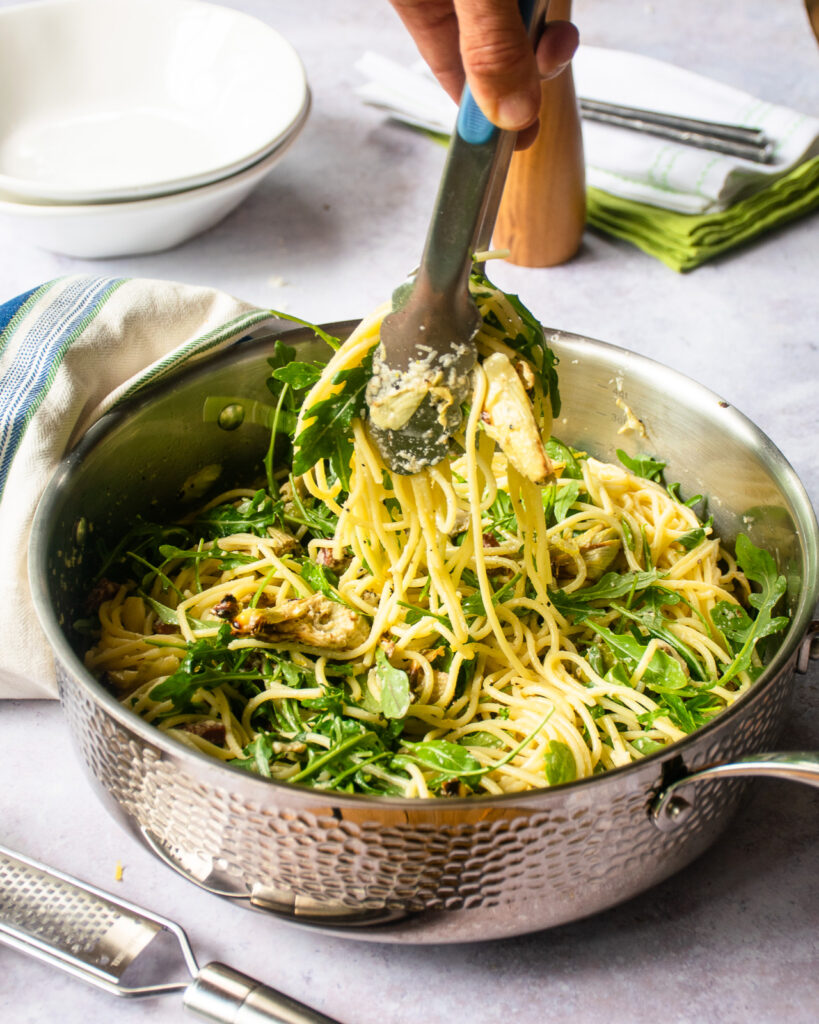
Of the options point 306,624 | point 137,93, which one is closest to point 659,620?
point 306,624

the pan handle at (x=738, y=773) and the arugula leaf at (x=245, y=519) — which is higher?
the pan handle at (x=738, y=773)

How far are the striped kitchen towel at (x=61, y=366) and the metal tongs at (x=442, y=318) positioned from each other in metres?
0.55

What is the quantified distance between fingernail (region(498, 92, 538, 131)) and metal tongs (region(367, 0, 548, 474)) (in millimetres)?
31

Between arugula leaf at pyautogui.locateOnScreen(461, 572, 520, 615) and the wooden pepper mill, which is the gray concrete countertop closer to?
the wooden pepper mill

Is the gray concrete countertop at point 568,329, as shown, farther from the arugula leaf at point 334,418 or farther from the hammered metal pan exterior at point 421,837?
the arugula leaf at point 334,418

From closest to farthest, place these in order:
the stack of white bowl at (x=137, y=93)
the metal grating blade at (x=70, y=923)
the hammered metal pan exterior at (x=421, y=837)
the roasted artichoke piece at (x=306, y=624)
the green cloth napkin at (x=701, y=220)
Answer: the hammered metal pan exterior at (x=421, y=837) < the metal grating blade at (x=70, y=923) < the roasted artichoke piece at (x=306, y=624) < the green cloth napkin at (x=701, y=220) < the stack of white bowl at (x=137, y=93)

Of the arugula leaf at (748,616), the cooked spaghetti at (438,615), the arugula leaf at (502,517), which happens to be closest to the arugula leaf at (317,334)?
the cooked spaghetti at (438,615)

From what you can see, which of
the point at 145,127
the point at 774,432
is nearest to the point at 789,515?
the point at 774,432

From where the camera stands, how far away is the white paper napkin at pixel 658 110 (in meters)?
2.86

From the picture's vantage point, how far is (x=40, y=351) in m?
1.87

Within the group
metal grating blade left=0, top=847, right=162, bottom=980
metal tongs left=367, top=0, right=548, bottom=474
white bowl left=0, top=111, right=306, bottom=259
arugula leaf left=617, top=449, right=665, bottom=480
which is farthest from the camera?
white bowl left=0, top=111, right=306, bottom=259

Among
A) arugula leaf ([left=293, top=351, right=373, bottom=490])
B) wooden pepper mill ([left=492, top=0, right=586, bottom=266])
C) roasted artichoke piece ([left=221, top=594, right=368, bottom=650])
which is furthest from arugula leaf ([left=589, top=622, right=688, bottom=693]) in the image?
wooden pepper mill ([left=492, top=0, right=586, bottom=266])

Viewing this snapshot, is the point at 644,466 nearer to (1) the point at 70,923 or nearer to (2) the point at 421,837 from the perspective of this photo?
(2) the point at 421,837

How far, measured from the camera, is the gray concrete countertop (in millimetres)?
1438
